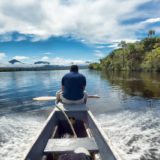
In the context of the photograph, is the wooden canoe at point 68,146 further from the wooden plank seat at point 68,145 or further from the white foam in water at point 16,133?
the white foam in water at point 16,133

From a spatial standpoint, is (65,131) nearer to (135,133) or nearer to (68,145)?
(68,145)

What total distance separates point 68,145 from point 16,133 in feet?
12.9

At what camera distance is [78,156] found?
270cm

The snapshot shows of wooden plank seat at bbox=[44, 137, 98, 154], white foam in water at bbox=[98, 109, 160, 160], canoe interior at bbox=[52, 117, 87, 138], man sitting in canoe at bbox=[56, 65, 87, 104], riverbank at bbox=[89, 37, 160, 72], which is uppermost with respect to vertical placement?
riverbank at bbox=[89, 37, 160, 72]

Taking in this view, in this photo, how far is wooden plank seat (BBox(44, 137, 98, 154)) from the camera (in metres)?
3.31

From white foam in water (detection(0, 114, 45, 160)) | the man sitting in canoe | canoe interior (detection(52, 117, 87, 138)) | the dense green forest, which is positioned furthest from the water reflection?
the dense green forest

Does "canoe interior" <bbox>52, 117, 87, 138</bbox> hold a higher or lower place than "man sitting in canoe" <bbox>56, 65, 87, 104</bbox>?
lower

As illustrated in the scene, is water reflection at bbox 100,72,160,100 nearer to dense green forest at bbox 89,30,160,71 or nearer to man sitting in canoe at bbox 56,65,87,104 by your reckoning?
man sitting in canoe at bbox 56,65,87,104

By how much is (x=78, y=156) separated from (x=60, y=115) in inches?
109

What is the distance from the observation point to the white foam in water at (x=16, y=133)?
15.8ft

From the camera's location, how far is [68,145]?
137 inches

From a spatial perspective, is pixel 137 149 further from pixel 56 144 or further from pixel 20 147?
pixel 20 147

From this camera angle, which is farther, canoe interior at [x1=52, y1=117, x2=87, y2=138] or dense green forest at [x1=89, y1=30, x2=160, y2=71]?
dense green forest at [x1=89, y1=30, x2=160, y2=71]

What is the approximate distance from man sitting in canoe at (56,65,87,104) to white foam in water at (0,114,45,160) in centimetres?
223
